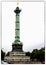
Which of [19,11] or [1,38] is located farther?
[19,11]

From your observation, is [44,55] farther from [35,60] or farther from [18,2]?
[18,2]

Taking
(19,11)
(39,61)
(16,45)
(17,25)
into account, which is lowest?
(39,61)

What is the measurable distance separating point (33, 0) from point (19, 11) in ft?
1.56

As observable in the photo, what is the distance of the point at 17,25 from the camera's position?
156 inches

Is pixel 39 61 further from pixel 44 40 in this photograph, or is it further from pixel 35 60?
pixel 44 40

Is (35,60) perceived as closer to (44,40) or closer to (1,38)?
(44,40)

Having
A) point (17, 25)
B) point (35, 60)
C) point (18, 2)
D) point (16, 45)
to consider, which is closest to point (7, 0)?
point (18, 2)

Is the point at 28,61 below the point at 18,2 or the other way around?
below

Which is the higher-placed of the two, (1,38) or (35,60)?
(1,38)

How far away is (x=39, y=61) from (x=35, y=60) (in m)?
0.07

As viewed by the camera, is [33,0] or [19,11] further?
[19,11]

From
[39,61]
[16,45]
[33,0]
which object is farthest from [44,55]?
[33,0]

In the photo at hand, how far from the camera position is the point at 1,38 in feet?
12.1

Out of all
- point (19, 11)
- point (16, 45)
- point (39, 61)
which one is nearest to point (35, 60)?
point (39, 61)
